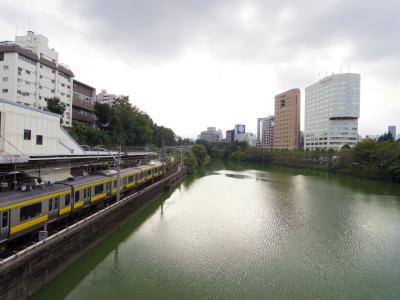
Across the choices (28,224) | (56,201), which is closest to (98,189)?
(56,201)

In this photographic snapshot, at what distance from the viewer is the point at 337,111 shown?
80.2m

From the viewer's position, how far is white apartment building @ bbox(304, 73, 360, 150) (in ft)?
259

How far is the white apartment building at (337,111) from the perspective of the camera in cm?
7906

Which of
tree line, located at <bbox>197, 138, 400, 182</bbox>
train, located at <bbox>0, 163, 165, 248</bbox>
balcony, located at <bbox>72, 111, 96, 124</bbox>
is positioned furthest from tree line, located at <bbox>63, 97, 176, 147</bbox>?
tree line, located at <bbox>197, 138, 400, 182</bbox>

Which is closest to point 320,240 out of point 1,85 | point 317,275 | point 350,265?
point 350,265

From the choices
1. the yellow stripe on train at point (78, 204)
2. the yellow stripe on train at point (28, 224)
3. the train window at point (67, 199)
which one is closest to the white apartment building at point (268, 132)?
the yellow stripe on train at point (78, 204)

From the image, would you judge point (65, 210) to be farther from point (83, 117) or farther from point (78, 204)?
point (83, 117)

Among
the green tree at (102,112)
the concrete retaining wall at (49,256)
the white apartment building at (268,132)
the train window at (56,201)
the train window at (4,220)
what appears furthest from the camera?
the white apartment building at (268,132)

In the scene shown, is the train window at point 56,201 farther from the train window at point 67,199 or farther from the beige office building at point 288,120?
the beige office building at point 288,120

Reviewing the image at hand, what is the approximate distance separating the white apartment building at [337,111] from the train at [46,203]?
81340 millimetres

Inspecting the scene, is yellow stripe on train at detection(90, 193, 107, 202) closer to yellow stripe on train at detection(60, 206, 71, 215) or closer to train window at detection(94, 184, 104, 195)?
train window at detection(94, 184, 104, 195)

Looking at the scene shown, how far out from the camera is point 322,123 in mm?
86000

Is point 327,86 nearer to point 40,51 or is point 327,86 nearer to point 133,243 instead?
point 40,51

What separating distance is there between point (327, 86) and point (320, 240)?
8222 cm
